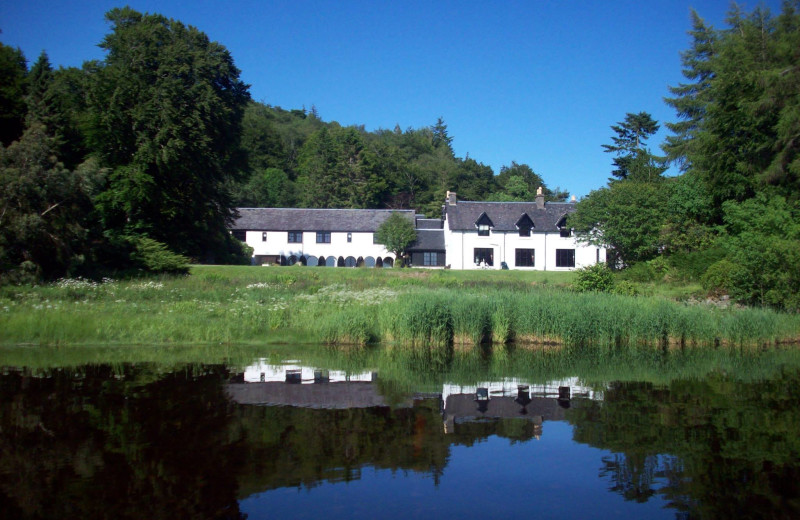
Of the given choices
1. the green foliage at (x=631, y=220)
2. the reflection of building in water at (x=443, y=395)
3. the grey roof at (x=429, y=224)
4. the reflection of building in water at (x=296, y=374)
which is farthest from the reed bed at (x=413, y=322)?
the grey roof at (x=429, y=224)

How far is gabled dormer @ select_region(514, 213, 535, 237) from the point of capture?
58969 mm

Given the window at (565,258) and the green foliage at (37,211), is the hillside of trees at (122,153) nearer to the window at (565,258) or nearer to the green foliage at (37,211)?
the green foliage at (37,211)

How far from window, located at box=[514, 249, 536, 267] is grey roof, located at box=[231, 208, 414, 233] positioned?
11.5 meters

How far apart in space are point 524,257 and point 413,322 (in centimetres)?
4152

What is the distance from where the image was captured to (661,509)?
7.80 m

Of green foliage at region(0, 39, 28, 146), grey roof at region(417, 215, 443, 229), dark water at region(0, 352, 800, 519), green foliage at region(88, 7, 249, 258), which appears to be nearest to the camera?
dark water at region(0, 352, 800, 519)

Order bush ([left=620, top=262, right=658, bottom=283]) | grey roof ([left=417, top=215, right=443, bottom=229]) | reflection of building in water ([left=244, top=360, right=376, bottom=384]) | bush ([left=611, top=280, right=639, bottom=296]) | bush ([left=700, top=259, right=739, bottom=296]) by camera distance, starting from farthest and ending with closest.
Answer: grey roof ([left=417, top=215, right=443, bottom=229]) < bush ([left=620, top=262, right=658, bottom=283]) < bush ([left=700, top=259, right=739, bottom=296]) < bush ([left=611, top=280, right=639, bottom=296]) < reflection of building in water ([left=244, top=360, right=376, bottom=384])

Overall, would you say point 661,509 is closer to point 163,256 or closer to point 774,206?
point 774,206

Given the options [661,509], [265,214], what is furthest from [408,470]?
[265,214]

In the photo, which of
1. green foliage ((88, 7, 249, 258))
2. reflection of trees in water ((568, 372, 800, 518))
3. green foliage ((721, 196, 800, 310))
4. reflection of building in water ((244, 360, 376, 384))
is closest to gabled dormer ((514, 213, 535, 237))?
green foliage ((88, 7, 249, 258))

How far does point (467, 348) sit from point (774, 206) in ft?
62.9

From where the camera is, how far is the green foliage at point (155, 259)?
33594 millimetres

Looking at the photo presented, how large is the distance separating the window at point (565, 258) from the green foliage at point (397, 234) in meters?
13.7

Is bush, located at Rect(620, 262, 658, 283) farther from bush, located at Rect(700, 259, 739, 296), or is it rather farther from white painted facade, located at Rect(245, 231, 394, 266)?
white painted facade, located at Rect(245, 231, 394, 266)
